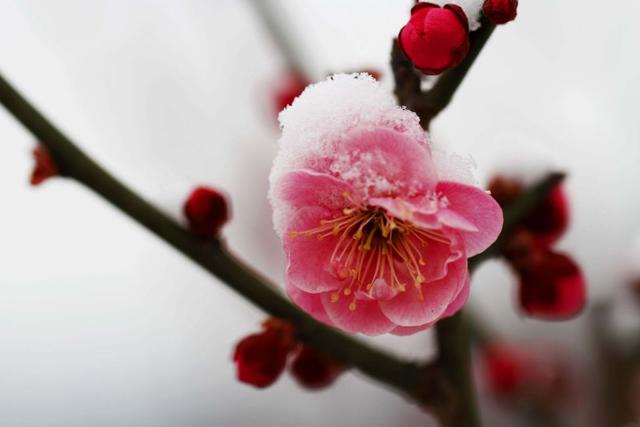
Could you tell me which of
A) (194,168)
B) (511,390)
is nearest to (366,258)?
(511,390)

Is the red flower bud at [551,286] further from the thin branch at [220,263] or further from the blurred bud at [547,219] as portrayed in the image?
the thin branch at [220,263]

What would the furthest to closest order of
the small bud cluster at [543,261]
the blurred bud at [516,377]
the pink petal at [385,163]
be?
the blurred bud at [516,377]
the small bud cluster at [543,261]
the pink petal at [385,163]

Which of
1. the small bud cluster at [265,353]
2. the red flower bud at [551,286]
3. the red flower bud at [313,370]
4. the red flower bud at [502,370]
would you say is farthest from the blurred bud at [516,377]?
the small bud cluster at [265,353]

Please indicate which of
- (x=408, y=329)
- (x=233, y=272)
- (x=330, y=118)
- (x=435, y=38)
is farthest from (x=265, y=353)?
(x=435, y=38)

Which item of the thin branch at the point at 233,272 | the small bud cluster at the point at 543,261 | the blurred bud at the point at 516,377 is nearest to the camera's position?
the thin branch at the point at 233,272

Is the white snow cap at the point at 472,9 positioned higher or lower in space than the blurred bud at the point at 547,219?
higher

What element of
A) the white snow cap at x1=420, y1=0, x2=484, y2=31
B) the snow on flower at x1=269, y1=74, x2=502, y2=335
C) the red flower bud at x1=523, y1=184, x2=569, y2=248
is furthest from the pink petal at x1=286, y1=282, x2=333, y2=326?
the red flower bud at x1=523, y1=184, x2=569, y2=248
